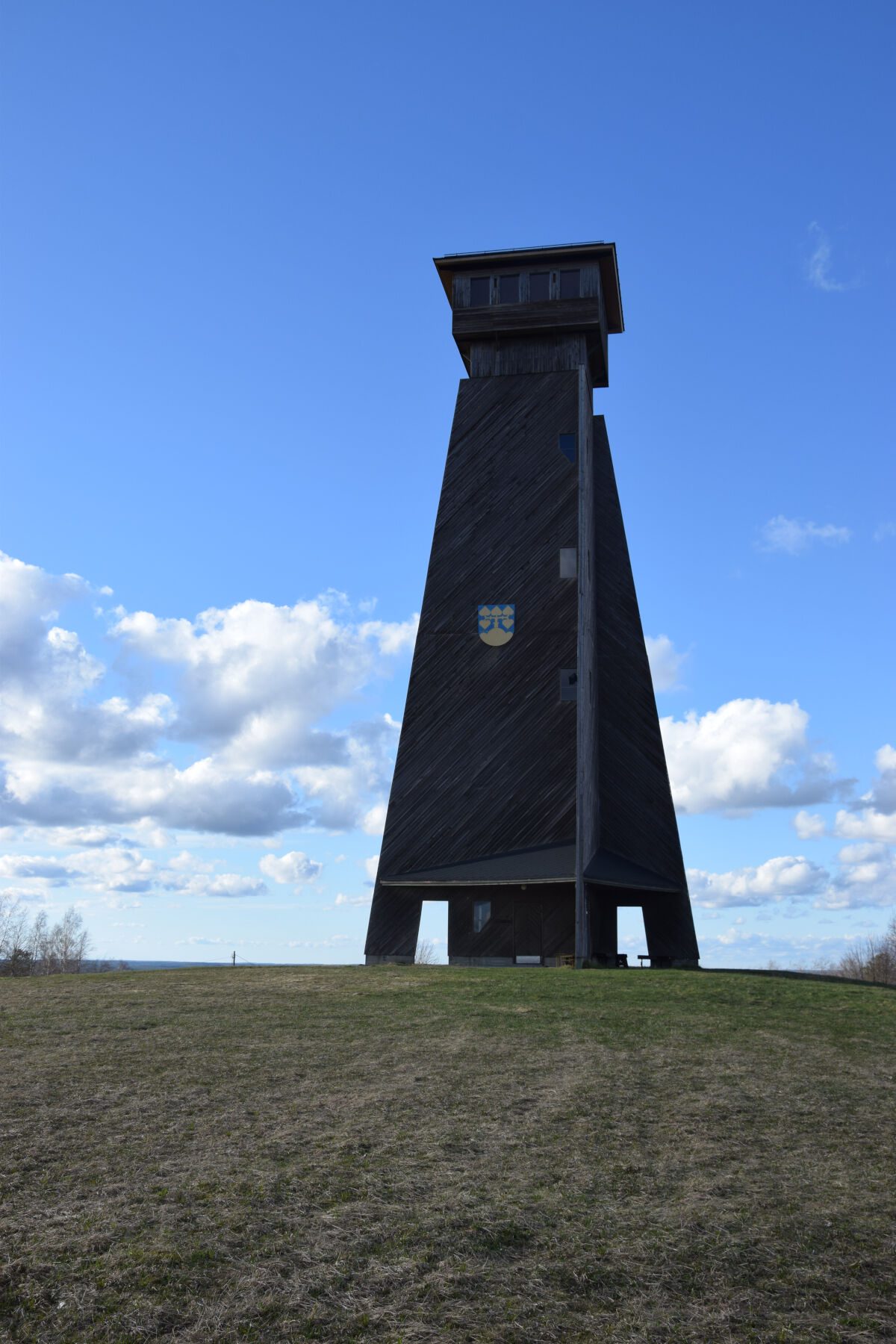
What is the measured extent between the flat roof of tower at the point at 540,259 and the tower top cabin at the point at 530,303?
2cm

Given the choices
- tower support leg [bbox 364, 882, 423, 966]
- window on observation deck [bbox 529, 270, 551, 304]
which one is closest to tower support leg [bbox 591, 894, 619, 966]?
tower support leg [bbox 364, 882, 423, 966]

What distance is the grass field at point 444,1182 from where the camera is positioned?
7219 mm

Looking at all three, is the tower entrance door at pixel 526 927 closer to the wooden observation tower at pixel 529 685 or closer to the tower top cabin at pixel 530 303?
the wooden observation tower at pixel 529 685

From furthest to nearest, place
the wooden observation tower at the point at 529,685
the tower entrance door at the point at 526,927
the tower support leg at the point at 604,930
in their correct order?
the tower support leg at the point at 604,930 < the wooden observation tower at the point at 529,685 < the tower entrance door at the point at 526,927

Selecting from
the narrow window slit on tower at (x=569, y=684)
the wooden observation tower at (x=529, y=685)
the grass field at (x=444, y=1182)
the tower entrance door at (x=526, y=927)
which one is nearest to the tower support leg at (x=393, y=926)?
the wooden observation tower at (x=529, y=685)

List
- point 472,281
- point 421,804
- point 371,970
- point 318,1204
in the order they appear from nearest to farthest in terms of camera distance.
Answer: point 318,1204 → point 371,970 → point 421,804 → point 472,281

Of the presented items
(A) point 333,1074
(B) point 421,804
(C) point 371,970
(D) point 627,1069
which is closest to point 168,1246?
(A) point 333,1074

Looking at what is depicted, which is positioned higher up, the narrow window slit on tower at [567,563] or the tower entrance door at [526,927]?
the narrow window slit on tower at [567,563]

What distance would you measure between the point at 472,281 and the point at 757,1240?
3113 centimetres

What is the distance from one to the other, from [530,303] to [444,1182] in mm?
29565

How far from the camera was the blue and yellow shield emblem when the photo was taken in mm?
32750

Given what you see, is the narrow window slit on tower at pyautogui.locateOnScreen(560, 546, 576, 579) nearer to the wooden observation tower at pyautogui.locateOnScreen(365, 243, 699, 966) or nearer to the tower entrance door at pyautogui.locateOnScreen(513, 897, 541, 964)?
the wooden observation tower at pyautogui.locateOnScreen(365, 243, 699, 966)

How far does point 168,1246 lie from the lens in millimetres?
7934

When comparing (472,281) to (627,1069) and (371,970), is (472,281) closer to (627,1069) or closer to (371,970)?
(371,970)
